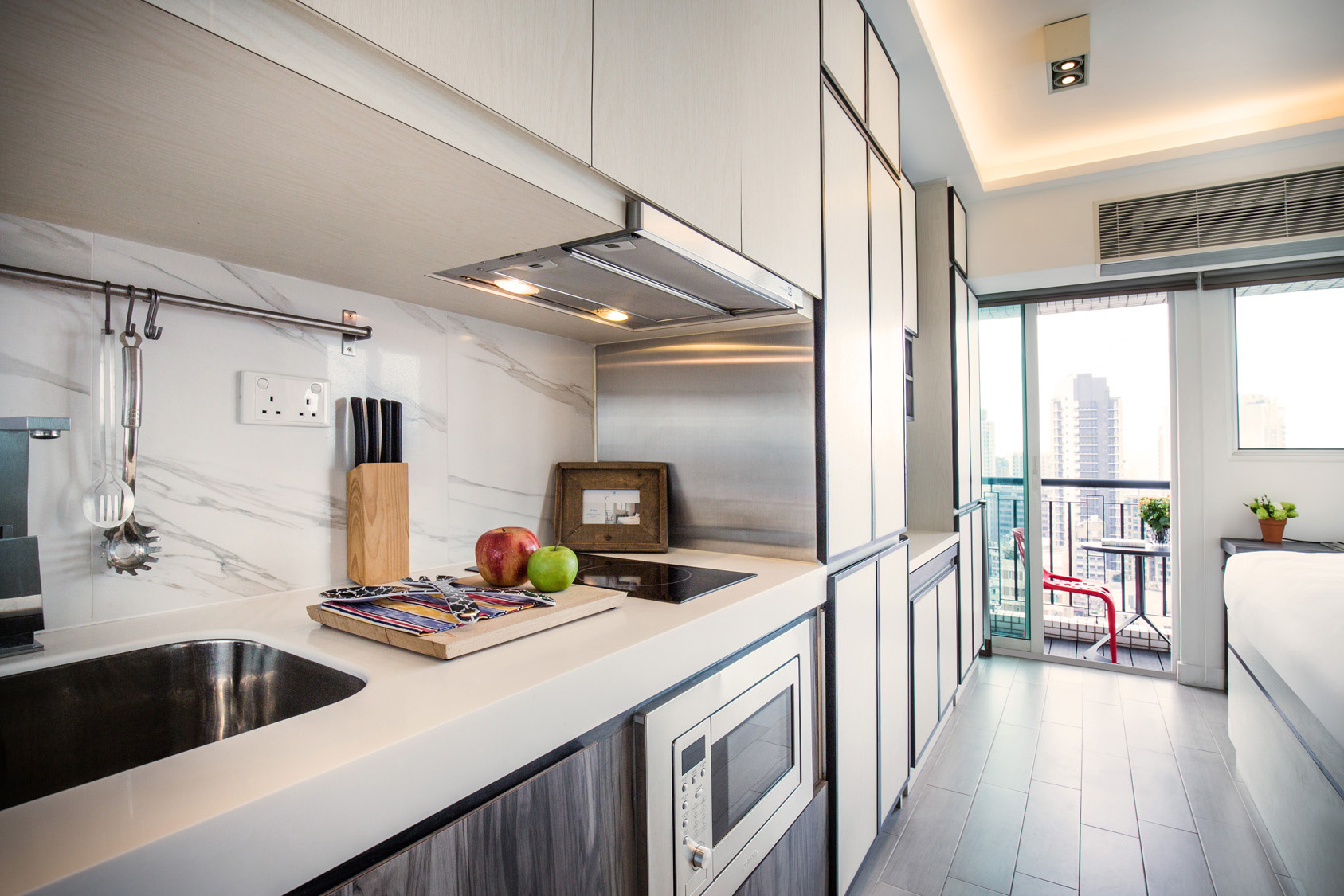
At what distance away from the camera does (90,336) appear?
94 centimetres

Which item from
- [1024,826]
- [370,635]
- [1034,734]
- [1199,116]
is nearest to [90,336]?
[370,635]

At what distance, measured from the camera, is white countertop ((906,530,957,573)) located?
7.55ft

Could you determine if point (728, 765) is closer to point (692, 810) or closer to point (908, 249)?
point (692, 810)

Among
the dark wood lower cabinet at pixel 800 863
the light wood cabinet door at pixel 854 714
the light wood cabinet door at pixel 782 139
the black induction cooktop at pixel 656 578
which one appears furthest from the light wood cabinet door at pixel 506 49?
the dark wood lower cabinet at pixel 800 863

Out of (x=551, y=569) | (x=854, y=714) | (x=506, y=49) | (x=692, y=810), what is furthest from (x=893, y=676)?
(x=506, y=49)

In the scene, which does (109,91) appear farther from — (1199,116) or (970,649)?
(1199,116)

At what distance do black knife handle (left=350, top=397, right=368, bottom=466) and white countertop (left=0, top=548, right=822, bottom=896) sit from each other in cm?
29

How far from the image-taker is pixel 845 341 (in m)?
1.75

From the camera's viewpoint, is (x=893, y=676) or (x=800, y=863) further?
(x=893, y=676)

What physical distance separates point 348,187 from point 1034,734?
10.4ft

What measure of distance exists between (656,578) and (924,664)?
145cm

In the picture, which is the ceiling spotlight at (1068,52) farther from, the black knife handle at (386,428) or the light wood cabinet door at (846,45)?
the black knife handle at (386,428)

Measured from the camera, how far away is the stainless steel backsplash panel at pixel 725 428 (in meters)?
1.62

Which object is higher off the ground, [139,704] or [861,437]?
[861,437]
